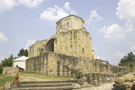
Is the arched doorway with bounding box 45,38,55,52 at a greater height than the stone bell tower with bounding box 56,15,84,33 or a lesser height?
lesser

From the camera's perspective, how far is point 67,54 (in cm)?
2950

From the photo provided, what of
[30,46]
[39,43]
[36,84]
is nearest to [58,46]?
[39,43]

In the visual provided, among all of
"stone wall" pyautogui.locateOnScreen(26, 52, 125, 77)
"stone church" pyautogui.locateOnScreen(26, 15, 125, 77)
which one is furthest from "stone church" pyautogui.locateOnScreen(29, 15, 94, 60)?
"stone wall" pyautogui.locateOnScreen(26, 52, 125, 77)

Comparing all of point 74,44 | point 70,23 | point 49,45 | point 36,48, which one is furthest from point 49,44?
point 74,44

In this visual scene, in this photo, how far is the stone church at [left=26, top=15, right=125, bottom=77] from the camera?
1741 centimetres

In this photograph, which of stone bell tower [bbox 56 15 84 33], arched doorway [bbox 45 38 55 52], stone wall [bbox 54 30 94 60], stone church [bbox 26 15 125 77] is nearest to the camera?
stone church [bbox 26 15 125 77]

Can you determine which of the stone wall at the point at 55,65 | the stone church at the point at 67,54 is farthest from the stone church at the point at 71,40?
the stone wall at the point at 55,65

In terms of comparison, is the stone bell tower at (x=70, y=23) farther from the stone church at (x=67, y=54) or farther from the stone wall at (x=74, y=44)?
the stone wall at (x=74, y=44)

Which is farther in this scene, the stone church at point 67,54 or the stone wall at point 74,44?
the stone wall at point 74,44

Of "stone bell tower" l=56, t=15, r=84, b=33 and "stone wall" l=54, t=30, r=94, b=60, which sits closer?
"stone wall" l=54, t=30, r=94, b=60

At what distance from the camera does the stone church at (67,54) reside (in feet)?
57.1

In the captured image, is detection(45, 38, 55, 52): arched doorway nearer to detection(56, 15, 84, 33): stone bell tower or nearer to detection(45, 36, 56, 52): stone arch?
detection(45, 36, 56, 52): stone arch

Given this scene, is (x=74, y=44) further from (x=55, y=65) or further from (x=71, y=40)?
(x=55, y=65)

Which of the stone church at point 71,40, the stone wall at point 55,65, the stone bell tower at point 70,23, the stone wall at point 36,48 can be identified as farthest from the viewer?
the stone wall at point 36,48
